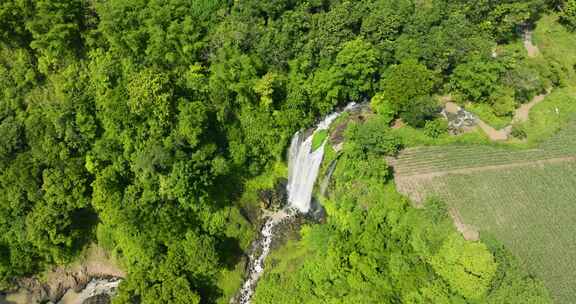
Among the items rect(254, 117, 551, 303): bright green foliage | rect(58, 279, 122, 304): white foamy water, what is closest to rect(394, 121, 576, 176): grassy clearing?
rect(254, 117, 551, 303): bright green foliage

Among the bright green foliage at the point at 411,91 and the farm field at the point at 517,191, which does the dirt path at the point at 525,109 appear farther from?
the bright green foliage at the point at 411,91

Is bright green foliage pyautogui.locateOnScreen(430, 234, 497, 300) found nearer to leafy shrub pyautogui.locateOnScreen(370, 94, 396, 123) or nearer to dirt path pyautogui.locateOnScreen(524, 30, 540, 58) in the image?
leafy shrub pyautogui.locateOnScreen(370, 94, 396, 123)

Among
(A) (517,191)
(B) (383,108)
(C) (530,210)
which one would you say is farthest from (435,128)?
(C) (530,210)

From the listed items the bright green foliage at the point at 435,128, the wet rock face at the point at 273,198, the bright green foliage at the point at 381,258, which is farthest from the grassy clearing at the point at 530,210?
the wet rock face at the point at 273,198

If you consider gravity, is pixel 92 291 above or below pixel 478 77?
below

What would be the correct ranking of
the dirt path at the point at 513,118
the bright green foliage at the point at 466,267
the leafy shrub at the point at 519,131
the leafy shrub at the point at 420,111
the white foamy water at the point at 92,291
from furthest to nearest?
the white foamy water at the point at 92,291
the dirt path at the point at 513,118
the leafy shrub at the point at 519,131
the leafy shrub at the point at 420,111
the bright green foliage at the point at 466,267

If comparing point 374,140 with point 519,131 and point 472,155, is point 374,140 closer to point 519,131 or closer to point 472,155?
point 472,155

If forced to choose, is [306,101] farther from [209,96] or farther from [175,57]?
[175,57]
